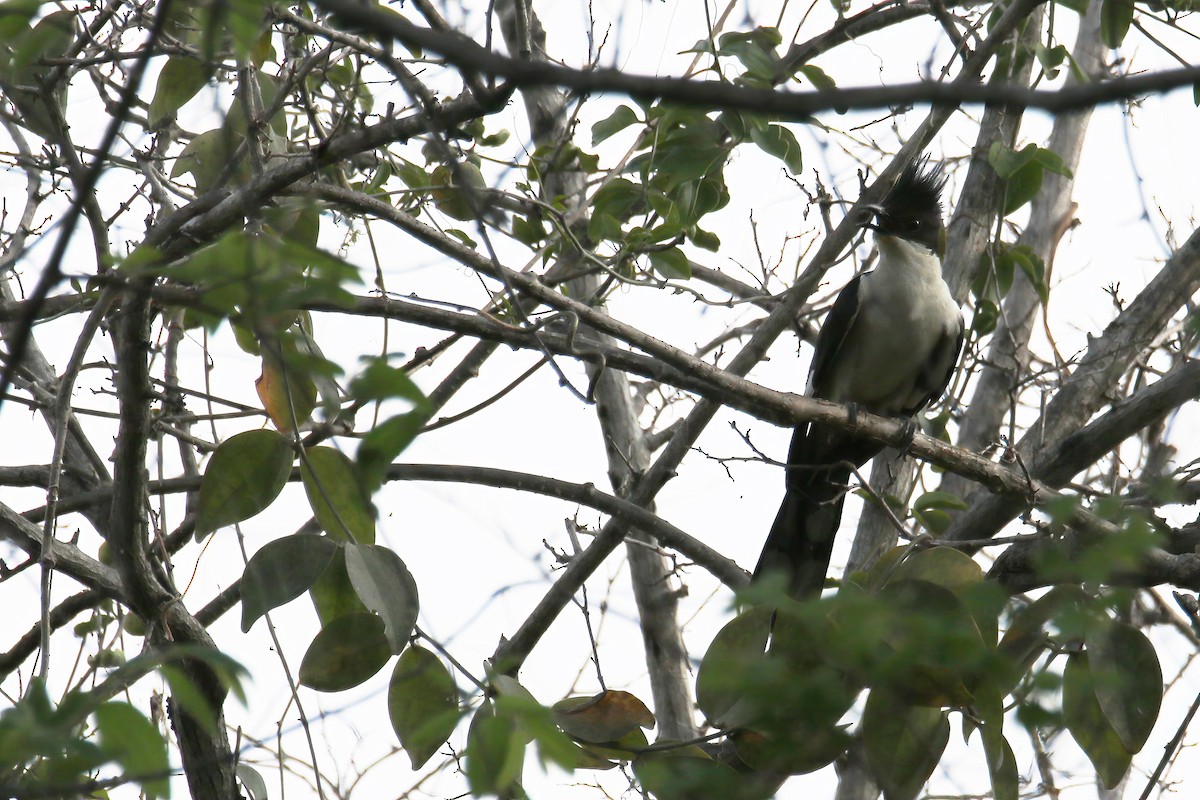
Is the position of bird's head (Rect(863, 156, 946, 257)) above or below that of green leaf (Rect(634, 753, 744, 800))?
above

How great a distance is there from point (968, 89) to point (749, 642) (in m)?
1.75

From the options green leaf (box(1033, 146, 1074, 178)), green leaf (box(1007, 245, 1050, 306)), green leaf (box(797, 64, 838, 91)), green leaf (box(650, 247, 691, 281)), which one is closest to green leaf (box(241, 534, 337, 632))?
green leaf (box(650, 247, 691, 281))

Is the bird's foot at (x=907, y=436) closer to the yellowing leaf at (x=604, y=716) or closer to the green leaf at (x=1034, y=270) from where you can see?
the green leaf at (x=1034, y=270)

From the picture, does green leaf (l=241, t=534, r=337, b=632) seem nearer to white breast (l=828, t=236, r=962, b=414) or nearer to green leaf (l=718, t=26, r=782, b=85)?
green leaf (l=718, t=26, r=782, b=85)

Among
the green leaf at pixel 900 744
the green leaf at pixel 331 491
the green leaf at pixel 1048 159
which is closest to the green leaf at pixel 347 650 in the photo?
the green leaf at pixel 331 491

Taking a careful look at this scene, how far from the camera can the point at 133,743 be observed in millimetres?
1268

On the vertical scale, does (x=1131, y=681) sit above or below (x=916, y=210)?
below

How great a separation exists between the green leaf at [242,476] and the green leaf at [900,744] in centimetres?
134

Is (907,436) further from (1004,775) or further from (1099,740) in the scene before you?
(1004,775)

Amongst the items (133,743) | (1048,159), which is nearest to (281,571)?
(133,743)

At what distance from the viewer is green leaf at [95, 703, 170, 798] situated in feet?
4.12

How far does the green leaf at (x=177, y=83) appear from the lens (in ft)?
11.1

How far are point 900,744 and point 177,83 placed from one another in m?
2.65

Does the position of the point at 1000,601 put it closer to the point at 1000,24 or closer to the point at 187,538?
the point at 1000,24
